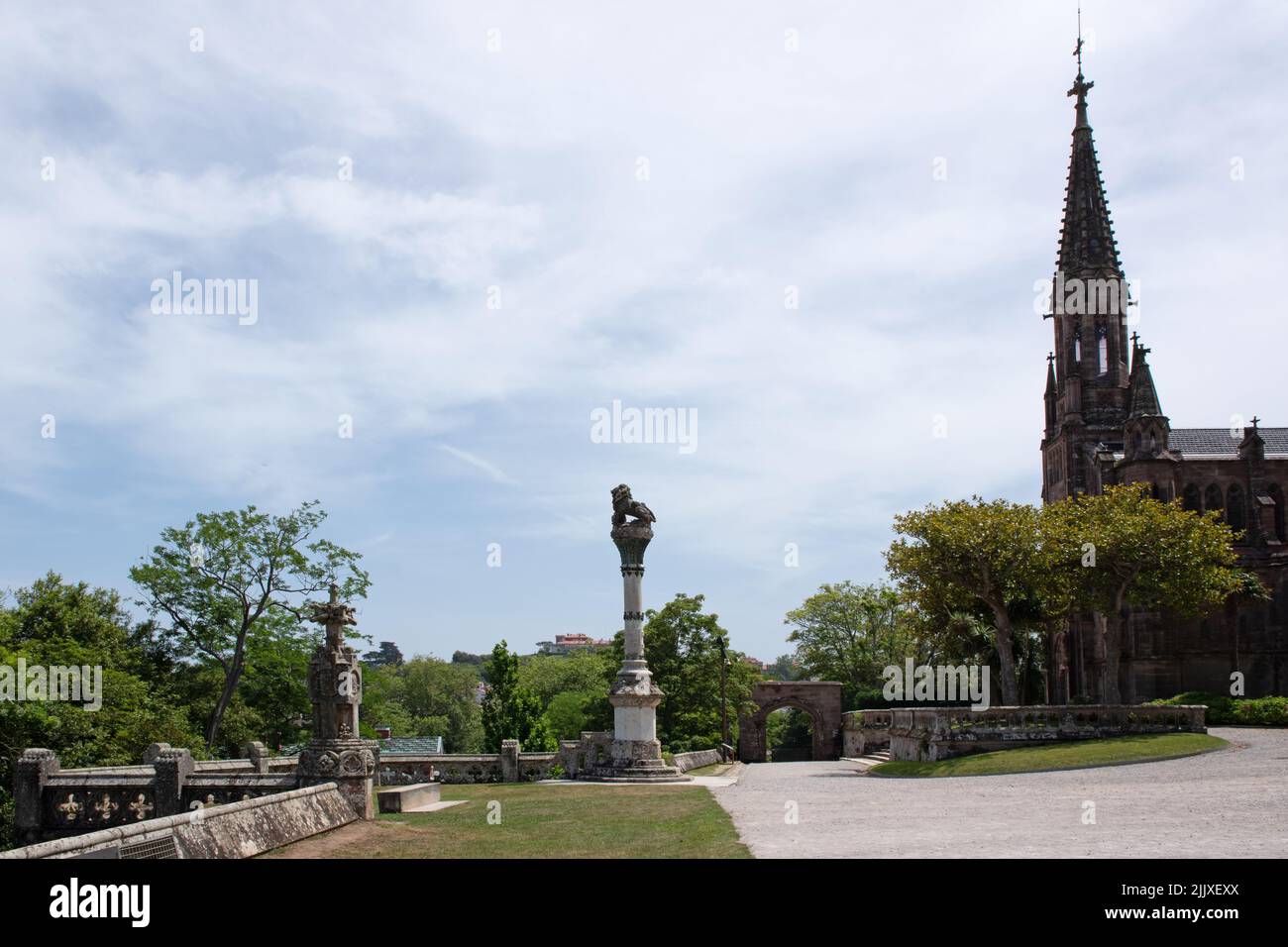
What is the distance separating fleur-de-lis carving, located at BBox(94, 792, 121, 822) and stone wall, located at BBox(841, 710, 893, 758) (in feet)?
112

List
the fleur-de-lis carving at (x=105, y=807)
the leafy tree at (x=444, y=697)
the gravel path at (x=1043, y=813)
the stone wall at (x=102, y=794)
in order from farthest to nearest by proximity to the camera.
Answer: the leafy tree at (x=444, y=697) < the fleur-de-lis carving at (x=105, y=807) < the stone wall at (x=102, y=794) < the gravel path at (x=1043, y=813)

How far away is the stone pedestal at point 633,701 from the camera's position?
107 ft

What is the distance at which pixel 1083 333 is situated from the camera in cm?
7094

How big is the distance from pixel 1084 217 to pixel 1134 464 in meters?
20.8

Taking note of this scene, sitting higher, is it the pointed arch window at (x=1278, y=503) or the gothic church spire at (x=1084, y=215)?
the gothic church spire at (x=1084, y=215)

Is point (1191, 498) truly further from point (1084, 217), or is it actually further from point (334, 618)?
point (334, 618)

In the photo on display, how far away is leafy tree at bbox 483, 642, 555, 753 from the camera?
49.5 meters

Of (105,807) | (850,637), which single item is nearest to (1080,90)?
(850,637)

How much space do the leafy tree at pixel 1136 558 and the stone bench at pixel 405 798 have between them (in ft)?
84.4

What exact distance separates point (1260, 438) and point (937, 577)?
32.8 m

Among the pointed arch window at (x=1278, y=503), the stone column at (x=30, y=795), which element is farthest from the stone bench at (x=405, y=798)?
the pointed arch window at (x=1278, y=503)

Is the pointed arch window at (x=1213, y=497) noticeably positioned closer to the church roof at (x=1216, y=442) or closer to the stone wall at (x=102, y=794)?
the church roof at (x=1216, y=442)

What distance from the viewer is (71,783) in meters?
17.7
